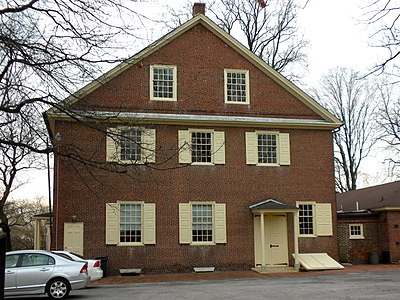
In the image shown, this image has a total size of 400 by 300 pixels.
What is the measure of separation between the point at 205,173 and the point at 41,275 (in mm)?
11600

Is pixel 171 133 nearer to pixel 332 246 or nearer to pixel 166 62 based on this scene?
pixel 166 62

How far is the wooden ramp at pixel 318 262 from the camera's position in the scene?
25531mm

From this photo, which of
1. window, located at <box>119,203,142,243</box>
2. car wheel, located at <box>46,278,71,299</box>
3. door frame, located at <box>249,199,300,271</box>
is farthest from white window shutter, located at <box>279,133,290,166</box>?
car wheel, located at <box>46,278,71,299</box>

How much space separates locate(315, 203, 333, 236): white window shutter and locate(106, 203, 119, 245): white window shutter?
9.40 metres

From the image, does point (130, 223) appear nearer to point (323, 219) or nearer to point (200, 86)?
point (200, 86)

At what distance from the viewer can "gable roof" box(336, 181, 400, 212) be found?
101 feet

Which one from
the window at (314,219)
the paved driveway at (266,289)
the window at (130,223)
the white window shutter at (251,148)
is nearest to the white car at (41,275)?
the paved driveway at (266,289)

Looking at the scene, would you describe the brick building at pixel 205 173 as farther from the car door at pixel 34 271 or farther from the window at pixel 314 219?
the car door at pixel 34 271

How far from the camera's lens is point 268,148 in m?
27.3

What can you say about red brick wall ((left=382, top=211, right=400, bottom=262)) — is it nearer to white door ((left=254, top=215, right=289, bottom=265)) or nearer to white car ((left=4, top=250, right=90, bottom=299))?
white door ((left=254, top=215, right=289, bottom=265))

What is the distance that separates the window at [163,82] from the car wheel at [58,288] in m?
12.3

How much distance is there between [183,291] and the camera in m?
17.6

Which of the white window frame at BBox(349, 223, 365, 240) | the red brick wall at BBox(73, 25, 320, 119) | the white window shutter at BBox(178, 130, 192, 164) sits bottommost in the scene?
Result: the white window frame at BBox(349, 223, 365, 240)

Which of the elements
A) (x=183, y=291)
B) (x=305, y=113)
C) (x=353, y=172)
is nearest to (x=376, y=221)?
(x=305, y=113)
